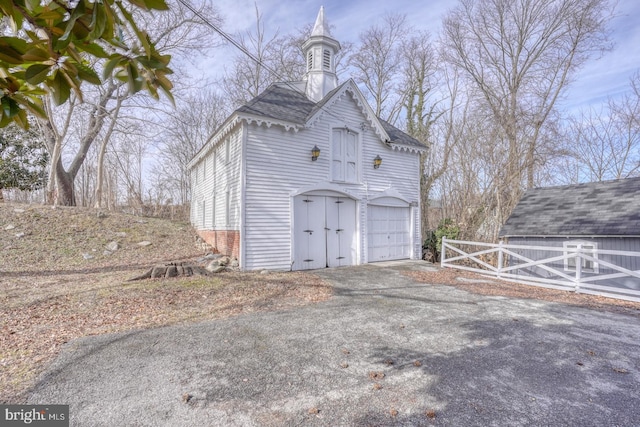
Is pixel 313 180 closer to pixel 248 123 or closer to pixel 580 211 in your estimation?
pixel 248 123

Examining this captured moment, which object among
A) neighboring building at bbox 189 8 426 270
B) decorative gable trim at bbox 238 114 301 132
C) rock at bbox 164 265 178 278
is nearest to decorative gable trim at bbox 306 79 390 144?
neighboring building at bbox 189 8 426 270

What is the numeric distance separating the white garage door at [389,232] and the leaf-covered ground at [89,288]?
3693mm

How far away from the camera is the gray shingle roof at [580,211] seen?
942 centimetres

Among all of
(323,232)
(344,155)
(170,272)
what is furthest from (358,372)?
(344,155)

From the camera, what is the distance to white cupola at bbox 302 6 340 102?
39.6ft

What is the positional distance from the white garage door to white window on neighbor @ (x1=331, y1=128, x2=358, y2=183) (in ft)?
4.97

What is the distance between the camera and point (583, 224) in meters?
10.0

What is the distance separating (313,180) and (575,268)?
886 cm

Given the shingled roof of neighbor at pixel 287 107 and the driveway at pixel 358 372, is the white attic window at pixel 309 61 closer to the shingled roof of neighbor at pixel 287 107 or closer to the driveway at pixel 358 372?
the shingled roof of neighbor at pixel 287 107

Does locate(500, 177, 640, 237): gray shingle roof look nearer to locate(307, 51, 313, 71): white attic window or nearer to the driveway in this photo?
the driveway

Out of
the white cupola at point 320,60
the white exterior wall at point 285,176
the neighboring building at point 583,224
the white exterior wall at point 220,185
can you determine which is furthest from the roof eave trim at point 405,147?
the white exterior wall at point 220,185

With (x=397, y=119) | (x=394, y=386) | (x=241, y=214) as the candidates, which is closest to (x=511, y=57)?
(x=397, y=119)

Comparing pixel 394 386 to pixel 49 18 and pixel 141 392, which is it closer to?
pixel 141 392

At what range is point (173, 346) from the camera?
3871 mm
